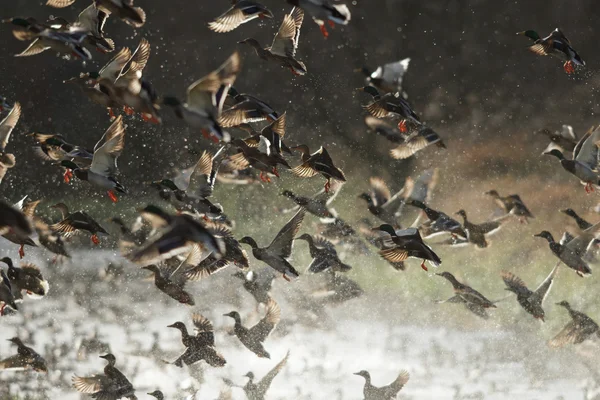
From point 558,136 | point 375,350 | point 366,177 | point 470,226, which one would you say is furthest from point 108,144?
point 366,177

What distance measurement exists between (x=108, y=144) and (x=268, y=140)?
1123mm

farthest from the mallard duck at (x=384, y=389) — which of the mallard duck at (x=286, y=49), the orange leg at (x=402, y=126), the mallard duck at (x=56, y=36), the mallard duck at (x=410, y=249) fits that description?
the mallard duck at (x=56, y=36)

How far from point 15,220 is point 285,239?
115 inches

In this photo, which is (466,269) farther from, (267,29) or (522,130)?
(267,29)

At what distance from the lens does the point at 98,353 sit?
31.2 feet

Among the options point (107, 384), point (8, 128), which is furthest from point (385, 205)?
point (8, 128)

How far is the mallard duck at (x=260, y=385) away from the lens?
8305mm

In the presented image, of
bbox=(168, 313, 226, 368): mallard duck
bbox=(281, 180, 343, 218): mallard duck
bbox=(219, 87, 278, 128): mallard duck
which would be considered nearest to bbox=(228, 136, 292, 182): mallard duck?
bbox=(219, 87, 278, 128): mallard duck

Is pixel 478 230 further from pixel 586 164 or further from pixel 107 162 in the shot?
pixel 107 162

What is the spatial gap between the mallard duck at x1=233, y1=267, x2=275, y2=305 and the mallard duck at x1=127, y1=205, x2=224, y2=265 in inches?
145

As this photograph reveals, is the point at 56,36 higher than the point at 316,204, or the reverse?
the point at 56,36

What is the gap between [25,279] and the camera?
22.6 feet

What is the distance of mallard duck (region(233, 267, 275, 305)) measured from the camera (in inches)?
339

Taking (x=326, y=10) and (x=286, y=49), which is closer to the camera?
(x=326, y=10)
